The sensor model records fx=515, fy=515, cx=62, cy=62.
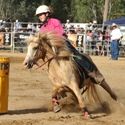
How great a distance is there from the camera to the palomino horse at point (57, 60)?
8.67 meters

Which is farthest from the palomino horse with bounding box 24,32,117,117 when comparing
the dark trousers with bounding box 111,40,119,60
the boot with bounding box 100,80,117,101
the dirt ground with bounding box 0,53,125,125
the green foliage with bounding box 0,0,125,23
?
the green foliage with bounding box 0,0,125,23

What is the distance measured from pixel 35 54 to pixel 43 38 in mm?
342

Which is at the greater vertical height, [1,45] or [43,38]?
[43,38]

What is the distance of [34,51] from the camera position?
346 inches

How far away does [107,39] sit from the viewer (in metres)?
26.8

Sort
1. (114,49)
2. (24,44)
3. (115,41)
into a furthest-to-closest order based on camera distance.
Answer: (24,44)
(115,41)
(114,49)

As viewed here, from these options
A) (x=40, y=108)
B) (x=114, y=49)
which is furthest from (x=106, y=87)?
(x=114, y=49)

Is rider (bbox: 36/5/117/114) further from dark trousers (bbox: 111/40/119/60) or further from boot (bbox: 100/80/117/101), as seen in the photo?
dark trousers (bbox: 111/40/119/60)

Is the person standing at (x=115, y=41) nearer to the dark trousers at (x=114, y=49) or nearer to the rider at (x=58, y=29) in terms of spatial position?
the dark trousers at (x=114, y=49)

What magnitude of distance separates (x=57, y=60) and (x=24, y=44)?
1786cm

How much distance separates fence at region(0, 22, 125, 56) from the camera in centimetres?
2672

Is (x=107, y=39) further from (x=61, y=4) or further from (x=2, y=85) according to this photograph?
(x=61, y=4)

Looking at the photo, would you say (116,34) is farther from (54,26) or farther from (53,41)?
(53,41)

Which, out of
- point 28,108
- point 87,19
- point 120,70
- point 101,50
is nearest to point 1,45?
point 101,50
